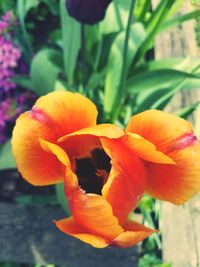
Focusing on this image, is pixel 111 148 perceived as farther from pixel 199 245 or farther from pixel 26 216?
pixel 26 216

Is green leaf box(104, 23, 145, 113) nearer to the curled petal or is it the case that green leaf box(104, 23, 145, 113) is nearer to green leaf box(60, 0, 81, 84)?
green leaf box(60, 0, 81, 84)

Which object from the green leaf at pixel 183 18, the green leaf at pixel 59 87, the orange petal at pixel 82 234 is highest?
the green leaf at pixel 183 18

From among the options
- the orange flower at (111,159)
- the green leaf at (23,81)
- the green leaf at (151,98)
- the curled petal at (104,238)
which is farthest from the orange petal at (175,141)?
the green leaf at (23,81)

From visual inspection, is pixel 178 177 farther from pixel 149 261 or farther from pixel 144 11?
pixel 144 11

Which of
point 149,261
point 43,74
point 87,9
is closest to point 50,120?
point 87,9

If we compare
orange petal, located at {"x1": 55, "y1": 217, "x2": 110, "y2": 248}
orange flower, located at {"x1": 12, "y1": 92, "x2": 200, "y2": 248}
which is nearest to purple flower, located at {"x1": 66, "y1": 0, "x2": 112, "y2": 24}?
orange flower, located at {"x1": 12, "y1": 92, "x2": 200, "y2": 248}

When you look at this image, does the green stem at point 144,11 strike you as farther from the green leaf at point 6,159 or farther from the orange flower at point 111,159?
the orange flower at point 111,159

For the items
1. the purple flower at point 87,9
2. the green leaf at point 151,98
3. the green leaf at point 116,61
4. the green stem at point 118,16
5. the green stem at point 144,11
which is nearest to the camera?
the purple flower at point 87,9

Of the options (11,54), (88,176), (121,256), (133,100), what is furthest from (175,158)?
(11,54)
